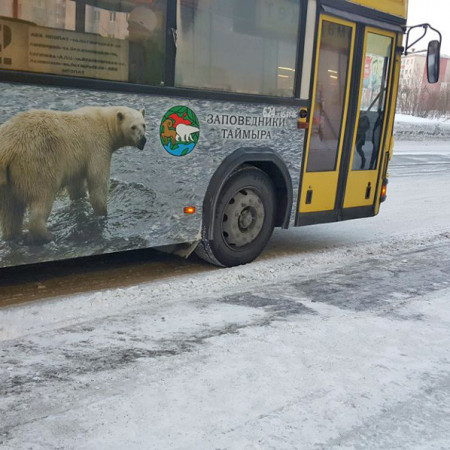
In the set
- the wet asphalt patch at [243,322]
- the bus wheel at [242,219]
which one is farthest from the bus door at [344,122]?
the wet asphalt patch at [243,322]

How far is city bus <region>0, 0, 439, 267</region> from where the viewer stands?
4305 mm

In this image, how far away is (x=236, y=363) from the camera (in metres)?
3.73

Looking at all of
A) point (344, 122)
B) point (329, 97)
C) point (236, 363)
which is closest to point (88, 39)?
point (236, 363)

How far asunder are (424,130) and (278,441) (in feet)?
110

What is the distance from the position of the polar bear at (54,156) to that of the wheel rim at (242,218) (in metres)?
1.38

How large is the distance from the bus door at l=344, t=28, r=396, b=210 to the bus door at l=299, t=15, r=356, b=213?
0.30m

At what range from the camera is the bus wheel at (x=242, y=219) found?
5.84 m

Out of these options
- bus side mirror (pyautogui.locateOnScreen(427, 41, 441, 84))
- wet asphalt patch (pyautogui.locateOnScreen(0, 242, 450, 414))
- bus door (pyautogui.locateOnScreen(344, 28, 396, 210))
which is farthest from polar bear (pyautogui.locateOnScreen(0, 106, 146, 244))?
bus side mirror (pyautogui.locateOnScreen(427, 41, 441, 84))

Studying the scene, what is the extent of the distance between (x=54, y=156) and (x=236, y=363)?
2.09 meters

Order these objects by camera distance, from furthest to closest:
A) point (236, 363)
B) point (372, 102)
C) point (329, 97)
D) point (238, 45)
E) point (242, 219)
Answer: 1. point (372, 102)
2. point (329, 97)
3. point (242, 219)
4. point (238, 45)
5. point (236, 363)

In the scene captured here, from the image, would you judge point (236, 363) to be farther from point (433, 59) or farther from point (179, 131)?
point (433, 59)

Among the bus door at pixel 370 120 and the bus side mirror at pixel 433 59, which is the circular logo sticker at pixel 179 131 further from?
the bus side mirror at pixel 433 59

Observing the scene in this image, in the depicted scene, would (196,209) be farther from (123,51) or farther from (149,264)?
(123,51)

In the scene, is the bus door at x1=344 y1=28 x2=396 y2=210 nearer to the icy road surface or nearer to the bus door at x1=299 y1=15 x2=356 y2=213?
the bus door at x1=299 y1=15 x2=356 y2=213
